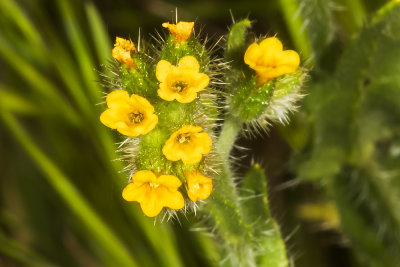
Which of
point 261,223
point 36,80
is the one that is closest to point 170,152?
point 261,223

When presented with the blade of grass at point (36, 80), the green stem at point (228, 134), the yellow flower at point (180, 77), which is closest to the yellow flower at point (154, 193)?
the yellow flower at point (180, 77)

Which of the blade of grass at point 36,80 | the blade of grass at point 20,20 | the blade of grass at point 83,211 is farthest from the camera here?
the blade of grass at point 36,80

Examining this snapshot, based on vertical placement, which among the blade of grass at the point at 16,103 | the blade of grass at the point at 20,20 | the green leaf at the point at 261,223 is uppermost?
the blade of grass at the point at 20,20

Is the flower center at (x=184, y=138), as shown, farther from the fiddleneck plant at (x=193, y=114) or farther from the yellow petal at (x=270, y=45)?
the yellow petal at (x=270, y=45)

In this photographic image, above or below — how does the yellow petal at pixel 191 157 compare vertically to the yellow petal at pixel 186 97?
below

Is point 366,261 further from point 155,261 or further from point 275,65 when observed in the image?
point 275,65

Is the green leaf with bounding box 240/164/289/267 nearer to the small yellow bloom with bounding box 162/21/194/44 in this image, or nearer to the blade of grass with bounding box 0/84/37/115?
the small yellow bloom with bounding box 162/21/194/44

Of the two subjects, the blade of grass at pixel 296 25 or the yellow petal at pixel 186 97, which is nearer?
the yellow petal at pixel 186 97
